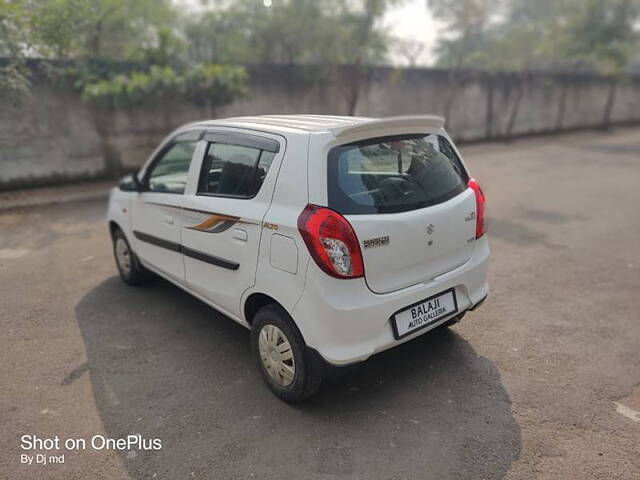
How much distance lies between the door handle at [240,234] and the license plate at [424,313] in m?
1.01

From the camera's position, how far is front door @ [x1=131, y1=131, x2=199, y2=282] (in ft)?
11.7

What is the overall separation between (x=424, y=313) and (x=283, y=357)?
0.88m

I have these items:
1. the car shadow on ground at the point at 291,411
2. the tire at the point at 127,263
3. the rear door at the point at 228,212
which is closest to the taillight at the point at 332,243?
the rear door at the point at 228,212

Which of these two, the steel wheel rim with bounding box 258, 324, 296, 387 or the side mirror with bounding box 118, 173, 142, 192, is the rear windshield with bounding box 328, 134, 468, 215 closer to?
the steel wheel rim with bounding box 258, 324, 296, 387

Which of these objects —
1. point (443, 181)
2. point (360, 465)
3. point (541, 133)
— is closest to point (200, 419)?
point (360, 465)

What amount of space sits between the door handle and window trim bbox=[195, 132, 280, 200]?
21 centimetres

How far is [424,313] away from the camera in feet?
9.12

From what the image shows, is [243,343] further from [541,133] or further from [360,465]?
[541,133]

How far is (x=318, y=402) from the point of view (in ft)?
9.23

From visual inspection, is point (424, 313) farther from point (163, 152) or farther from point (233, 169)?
point (163, 152)

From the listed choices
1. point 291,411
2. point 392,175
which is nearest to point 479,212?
point 392,175

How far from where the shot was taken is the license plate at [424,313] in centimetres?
265

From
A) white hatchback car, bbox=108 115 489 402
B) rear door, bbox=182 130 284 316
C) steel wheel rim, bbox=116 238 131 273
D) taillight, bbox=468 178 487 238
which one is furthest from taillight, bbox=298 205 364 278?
steel wheel rim, bbox=116 238 131 273

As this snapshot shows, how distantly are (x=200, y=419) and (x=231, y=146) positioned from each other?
1.75 m
